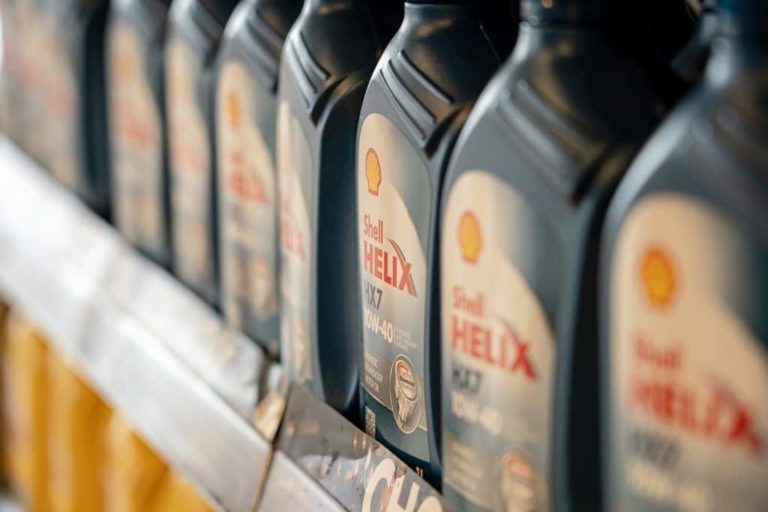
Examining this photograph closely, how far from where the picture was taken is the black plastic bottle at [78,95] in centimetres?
147

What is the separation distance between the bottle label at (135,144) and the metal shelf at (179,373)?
3cm

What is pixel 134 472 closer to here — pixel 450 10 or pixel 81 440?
pixel 81 440

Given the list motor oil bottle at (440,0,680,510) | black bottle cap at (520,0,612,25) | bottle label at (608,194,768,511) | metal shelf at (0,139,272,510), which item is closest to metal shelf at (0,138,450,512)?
metal shelf at (0,139,272,510)

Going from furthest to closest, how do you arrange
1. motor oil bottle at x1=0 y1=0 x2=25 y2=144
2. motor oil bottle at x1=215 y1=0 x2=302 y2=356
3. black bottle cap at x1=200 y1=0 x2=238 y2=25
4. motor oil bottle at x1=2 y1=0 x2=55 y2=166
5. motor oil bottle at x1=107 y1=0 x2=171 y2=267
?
motor oil bottle at x1=0 y1=0 x2=25 y2=144 → motor oil bottle at x1=2 y1=0 x2=55 y2=166 → motor oil bottle at x1=107 y1=0 x2=171 y2=267 → black bottle cap at x1=200 y1=0 x2=238 y2=25 → motor oil bottle at x1=215 y1=0 x2=302 y2=356

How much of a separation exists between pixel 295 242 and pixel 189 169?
12.3 inches

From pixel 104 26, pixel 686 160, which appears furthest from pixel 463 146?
pixel 104 26

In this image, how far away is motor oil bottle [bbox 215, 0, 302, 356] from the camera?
3.36 ft

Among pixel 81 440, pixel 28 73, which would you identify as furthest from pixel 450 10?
pixel 28 73

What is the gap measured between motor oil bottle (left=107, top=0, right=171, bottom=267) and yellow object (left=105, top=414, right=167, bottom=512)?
21 centimetres

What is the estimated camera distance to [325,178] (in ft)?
3.04

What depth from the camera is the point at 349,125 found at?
917 millimetres

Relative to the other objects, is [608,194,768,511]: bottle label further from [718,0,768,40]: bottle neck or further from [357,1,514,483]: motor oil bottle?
[357,1,514,483]: motor oil bottle

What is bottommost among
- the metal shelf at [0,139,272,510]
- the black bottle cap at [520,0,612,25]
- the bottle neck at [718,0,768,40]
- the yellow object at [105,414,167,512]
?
the yellow object at [105,414,167,512]

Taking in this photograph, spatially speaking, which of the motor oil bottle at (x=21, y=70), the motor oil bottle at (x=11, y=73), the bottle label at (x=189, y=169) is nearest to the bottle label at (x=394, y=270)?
the bottle label at (x=189, y=169)
